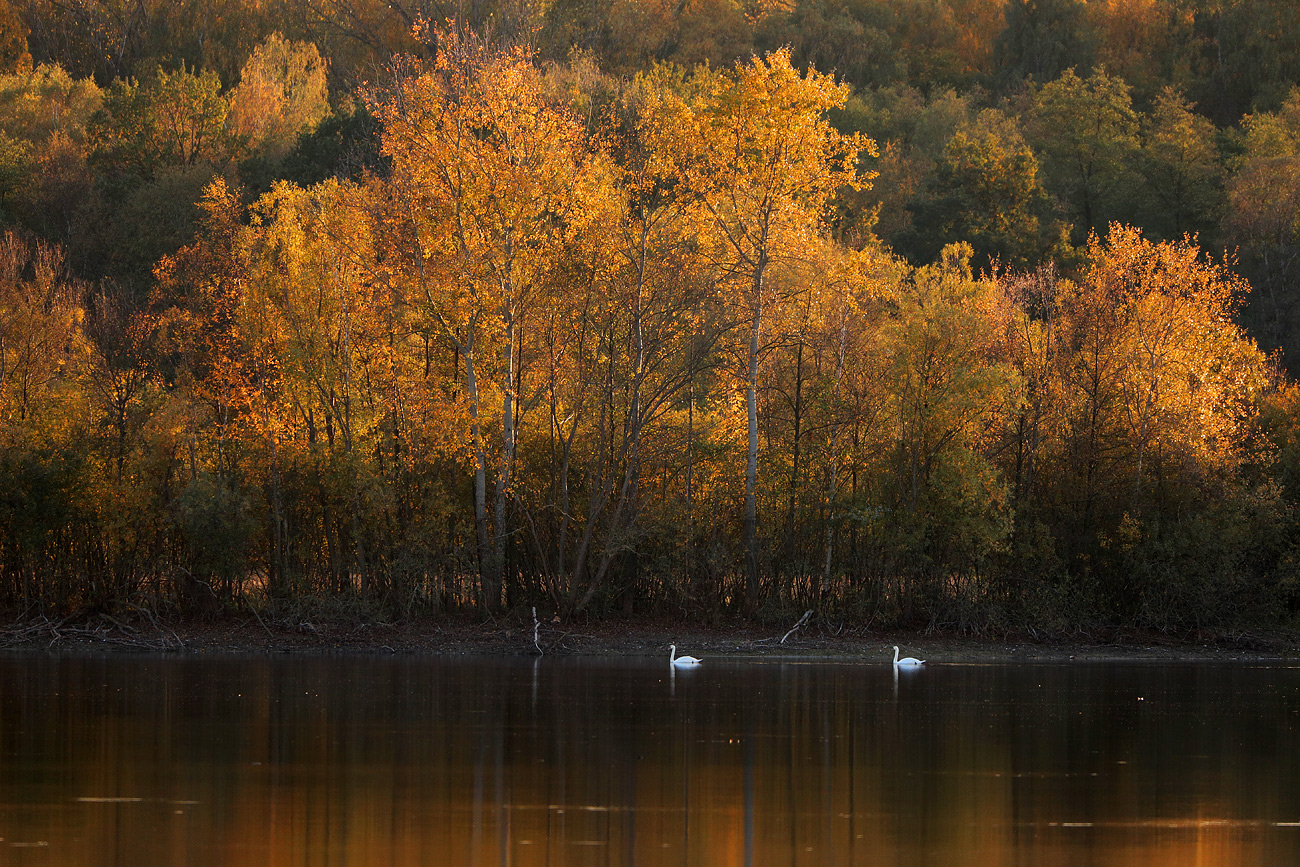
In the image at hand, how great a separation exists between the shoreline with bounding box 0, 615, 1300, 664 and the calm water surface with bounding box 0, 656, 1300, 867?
16.8 feet

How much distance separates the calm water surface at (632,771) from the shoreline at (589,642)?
512cm

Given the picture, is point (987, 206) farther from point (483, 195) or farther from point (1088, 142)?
point (483, 195)

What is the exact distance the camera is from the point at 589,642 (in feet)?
105

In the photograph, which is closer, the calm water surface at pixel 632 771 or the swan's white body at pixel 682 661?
the calm water surface at pixel 632 771

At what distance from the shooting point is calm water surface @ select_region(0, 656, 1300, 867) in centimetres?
1209

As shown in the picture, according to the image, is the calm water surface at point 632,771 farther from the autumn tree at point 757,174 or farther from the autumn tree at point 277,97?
the autumn tree at point 277,97

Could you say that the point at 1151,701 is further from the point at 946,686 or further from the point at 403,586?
the point at 403,586

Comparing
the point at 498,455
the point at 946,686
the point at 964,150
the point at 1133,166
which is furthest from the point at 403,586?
the point at 1133,166

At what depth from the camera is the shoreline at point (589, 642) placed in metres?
31.0

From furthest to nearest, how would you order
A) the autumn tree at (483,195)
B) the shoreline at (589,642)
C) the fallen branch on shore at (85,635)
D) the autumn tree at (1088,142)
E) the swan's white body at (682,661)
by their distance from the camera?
1. the autumn tree at (1088,142)
2. the autumn tree at (483,195)
3. the shoreline at (589,642)
4. the fallen branch on shore at (85,635)
5. the swan's white body at (682,661)

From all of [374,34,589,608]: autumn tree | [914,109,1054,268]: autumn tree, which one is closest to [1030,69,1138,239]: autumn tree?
[914,109,1054,268]: autumn tree

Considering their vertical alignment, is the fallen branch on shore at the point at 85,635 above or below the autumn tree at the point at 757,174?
below

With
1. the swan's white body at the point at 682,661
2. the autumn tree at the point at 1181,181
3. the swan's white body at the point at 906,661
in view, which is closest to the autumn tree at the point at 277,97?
the autumn tree at the point at 1181,181

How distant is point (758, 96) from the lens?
111 feet
